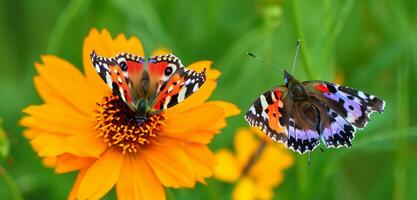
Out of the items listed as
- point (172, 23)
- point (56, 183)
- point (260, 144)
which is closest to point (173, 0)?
point (172, 23)

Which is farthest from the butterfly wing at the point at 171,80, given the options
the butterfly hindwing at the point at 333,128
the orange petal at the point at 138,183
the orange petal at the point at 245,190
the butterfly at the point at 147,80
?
the orange petal at the point at 245,190

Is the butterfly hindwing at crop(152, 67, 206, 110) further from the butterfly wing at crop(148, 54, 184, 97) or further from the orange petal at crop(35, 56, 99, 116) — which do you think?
the orange petal at crop(35, 56, 99, 116)

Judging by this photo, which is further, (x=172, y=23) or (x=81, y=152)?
(x=172, y=23)

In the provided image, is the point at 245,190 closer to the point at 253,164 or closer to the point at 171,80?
the point at 253,164

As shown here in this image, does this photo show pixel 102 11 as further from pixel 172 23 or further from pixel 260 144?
pixel 260 144

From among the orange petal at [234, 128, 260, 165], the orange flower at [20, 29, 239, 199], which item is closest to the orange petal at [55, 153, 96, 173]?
the orange flower at [20, 29, 239, 199]

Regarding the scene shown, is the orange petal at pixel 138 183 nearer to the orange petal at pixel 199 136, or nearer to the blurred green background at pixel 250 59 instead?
the orange petal at pixel 199 136
